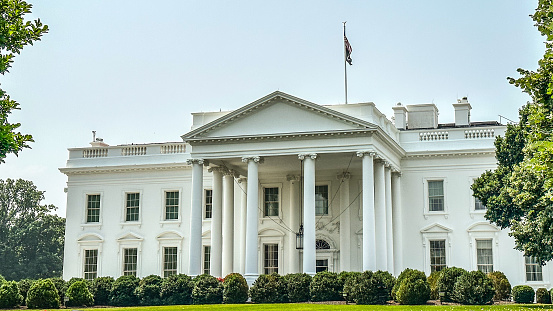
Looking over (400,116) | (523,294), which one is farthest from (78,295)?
(400,116)

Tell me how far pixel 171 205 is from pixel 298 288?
45.6 feet

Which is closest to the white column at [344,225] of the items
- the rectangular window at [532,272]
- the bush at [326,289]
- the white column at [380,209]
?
the white column at [380,209]

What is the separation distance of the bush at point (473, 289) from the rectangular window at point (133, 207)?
21.2m

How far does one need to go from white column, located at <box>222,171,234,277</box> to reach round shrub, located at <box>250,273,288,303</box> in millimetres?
8204

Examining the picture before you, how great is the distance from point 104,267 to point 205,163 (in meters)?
10.7

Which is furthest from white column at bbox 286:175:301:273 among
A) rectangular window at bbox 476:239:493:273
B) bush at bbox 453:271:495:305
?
bush at bbox 453:271:495:305

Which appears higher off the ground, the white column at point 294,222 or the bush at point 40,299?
the white column at point 294,222

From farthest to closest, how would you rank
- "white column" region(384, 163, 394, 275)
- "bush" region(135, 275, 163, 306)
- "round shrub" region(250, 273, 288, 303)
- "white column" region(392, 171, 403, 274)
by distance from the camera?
"white column" region(392, 171, 403, 274)
"white column" region(384, 163, 394, 275)
"bush" region(135, 275, 163, 306)
"round shrub" region(250, 273, 288, 303)

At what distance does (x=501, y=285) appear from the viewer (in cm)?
3619

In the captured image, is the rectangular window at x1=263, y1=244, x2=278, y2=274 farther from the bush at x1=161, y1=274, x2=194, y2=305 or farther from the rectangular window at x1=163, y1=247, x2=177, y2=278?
the bush at x1=161, y1=274, x2=194, y2=305

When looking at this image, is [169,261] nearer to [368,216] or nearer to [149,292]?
[149,292]

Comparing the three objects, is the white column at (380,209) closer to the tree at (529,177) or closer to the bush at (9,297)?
the tree at (529,177)

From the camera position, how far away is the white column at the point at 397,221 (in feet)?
131

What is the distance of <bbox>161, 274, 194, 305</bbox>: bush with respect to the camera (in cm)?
3466
